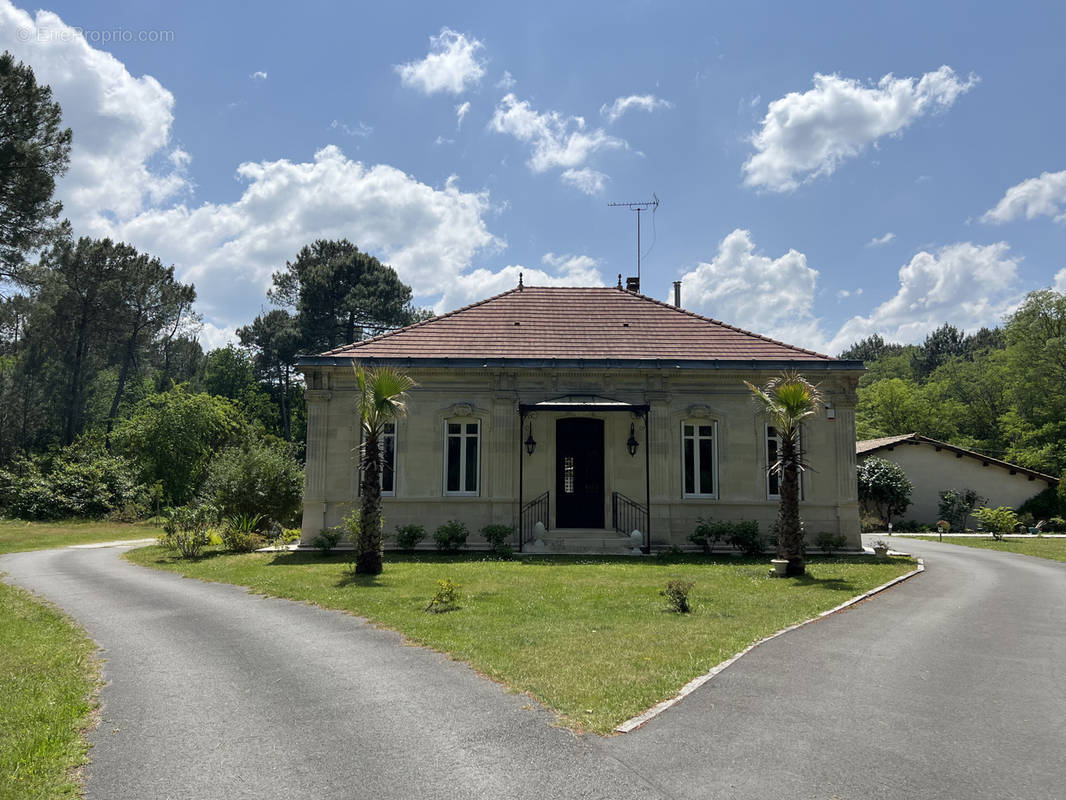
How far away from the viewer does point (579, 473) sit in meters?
18.7

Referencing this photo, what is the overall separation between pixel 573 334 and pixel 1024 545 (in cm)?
1631

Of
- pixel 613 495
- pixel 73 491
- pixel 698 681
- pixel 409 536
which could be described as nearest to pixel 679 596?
pixel 698 681

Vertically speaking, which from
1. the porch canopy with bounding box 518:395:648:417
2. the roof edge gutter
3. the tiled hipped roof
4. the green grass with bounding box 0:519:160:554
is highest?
the tiled hipped roof

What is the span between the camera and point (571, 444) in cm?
1873

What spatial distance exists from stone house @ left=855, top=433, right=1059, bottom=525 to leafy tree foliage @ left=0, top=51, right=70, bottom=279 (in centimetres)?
3408


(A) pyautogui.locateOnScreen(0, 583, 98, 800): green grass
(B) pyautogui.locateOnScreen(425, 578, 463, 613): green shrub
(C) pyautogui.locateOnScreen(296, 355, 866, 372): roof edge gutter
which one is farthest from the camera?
(C) pyautogui.locateOnScreen(296, 355, 866, 372): roof edge gutter

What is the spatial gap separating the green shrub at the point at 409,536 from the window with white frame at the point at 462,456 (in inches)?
54.4

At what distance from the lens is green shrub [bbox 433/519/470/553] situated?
17109 millimetres

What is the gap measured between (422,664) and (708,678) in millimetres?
2958

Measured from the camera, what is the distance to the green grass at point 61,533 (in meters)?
23.3

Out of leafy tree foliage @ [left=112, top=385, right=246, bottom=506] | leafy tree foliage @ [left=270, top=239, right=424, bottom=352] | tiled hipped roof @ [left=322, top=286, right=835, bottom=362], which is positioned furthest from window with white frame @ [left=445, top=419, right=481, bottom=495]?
leafy tree foliage @ [left=270, top=239, right=424, bottom=352]

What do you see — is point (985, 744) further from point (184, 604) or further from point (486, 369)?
point (486, 369)

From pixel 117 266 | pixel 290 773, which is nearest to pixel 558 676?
pixel 290 773

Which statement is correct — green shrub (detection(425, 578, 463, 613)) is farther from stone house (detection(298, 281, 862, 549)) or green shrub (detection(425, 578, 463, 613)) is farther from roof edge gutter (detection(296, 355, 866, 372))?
roof edge gutter (detection(296, 355, 866, 372))
